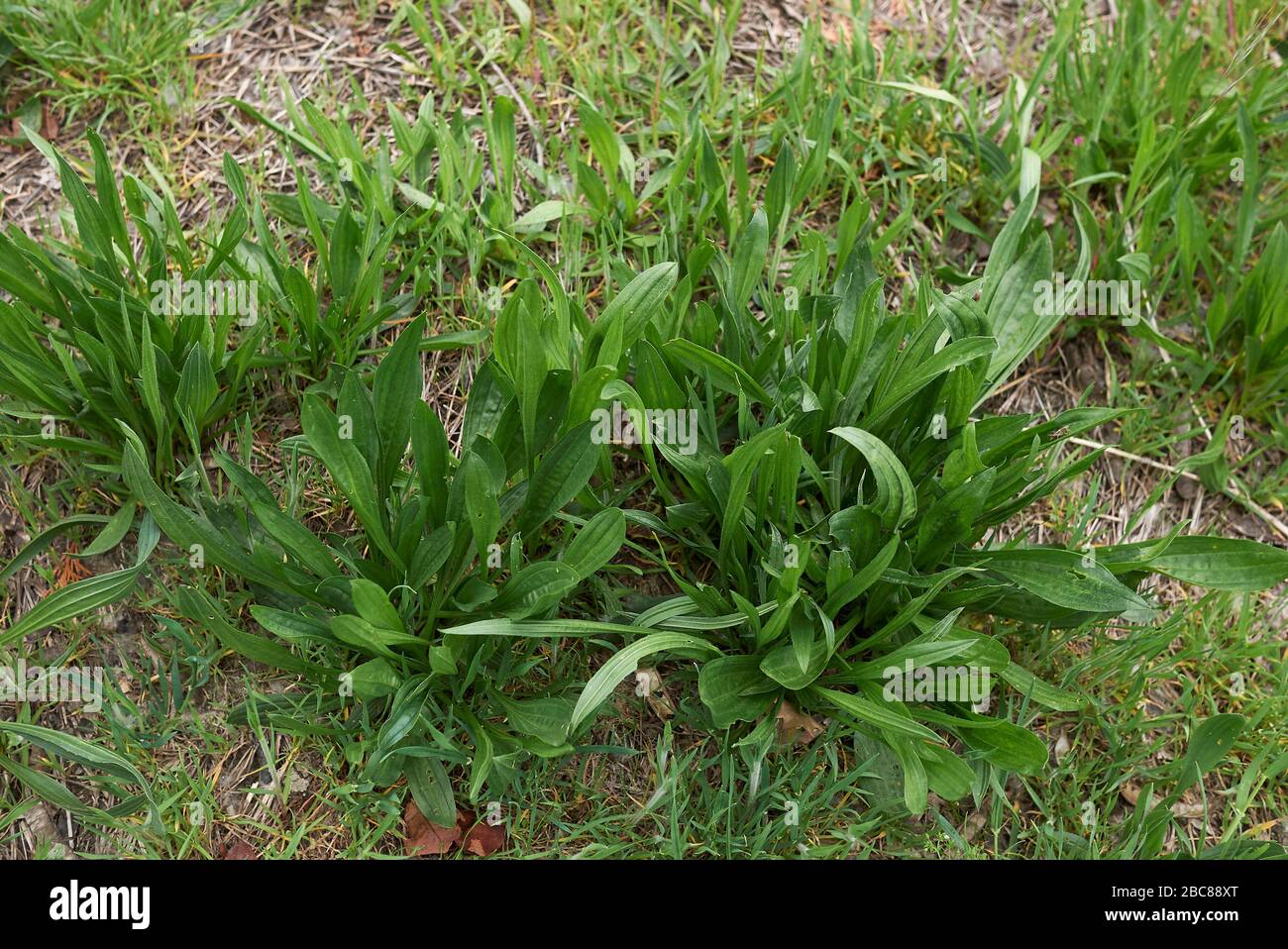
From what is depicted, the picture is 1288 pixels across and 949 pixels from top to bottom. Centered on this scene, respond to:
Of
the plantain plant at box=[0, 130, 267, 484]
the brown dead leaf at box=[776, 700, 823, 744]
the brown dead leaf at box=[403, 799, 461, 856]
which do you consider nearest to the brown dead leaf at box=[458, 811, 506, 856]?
the brown dead leaf at box=[403, 799, 461, 856]

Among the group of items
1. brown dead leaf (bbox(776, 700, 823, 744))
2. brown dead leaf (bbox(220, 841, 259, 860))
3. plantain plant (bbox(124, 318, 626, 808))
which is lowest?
brown dead leaf (bbox(220, 841, 259, 860))

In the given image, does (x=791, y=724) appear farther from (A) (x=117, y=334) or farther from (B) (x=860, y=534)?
(A) (x=117, y=334)

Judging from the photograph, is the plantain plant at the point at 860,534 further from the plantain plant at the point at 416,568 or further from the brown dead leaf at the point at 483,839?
the brown dead leaf at the point at 483,839

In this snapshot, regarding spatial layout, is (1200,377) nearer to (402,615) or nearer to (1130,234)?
(1130,234)

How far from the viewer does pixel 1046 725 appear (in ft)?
7.62

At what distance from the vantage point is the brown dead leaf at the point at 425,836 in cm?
208

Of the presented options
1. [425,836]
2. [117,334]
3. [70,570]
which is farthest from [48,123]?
[425,836]

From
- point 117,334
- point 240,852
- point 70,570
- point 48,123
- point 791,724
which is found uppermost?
point 48,123

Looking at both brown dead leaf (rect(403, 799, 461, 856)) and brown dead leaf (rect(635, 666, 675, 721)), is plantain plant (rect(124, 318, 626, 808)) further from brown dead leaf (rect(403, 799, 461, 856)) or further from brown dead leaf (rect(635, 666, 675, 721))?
brown dead leaf (rect(635, 666, 675, 721))

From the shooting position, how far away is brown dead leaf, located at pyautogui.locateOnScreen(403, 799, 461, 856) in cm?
208

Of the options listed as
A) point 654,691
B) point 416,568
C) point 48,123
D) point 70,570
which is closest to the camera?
point 416,568

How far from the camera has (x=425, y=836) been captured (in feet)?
6.86

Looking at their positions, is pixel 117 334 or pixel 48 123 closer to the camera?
pixel 117 334

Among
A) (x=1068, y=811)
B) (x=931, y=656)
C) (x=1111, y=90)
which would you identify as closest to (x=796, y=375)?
(x=931, y=656)
